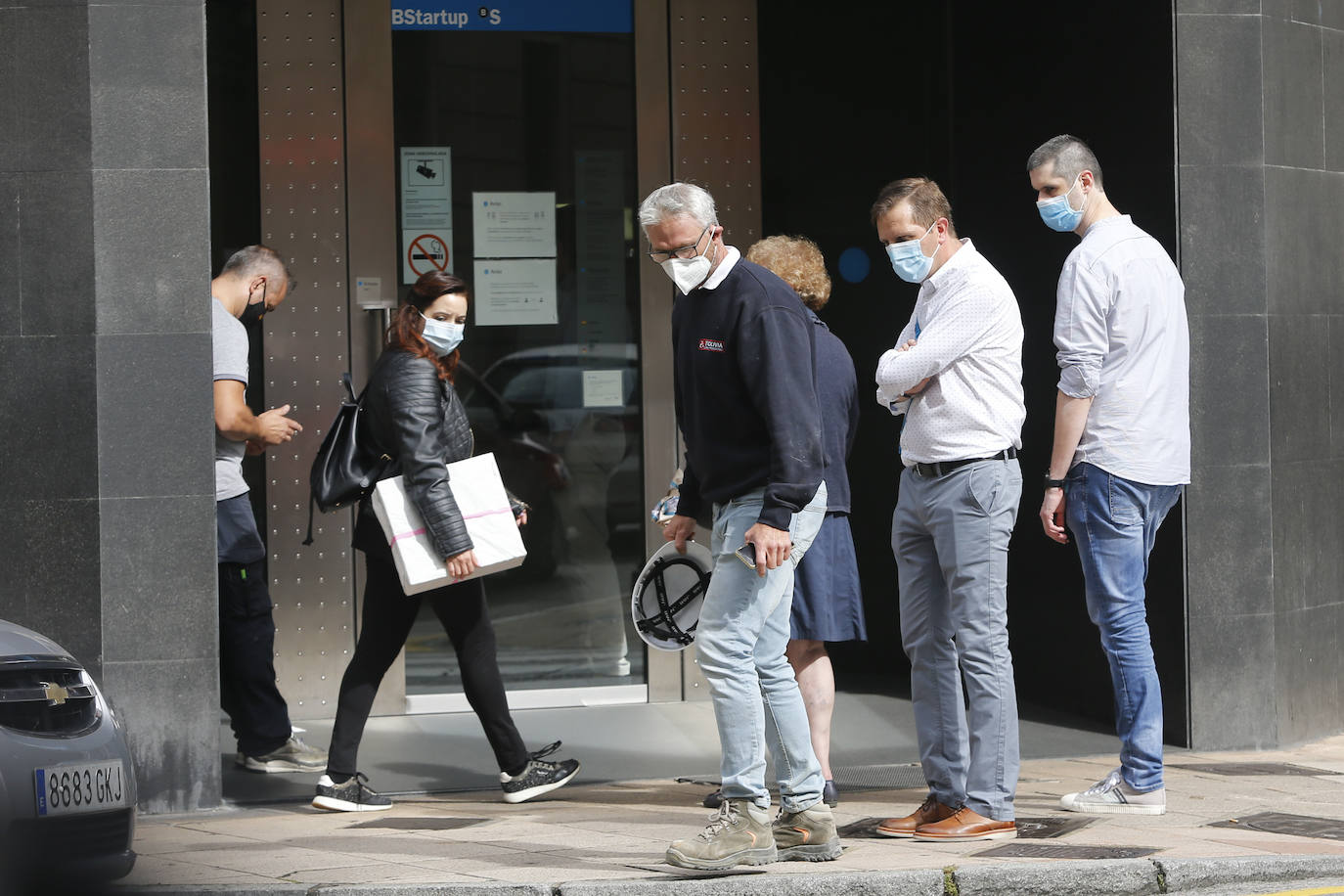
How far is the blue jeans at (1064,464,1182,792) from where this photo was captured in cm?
595

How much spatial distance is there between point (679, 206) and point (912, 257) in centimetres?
92

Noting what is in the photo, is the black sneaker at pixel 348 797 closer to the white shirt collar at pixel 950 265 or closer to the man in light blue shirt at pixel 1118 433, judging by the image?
the man in light blue shirt at pixel 1118 433

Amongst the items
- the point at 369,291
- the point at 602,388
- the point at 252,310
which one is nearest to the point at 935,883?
the point at 252,310

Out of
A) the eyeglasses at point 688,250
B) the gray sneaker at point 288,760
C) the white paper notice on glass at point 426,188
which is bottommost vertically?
the gray sneaker at point 288,760

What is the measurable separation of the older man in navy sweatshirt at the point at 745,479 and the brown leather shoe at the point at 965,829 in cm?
47

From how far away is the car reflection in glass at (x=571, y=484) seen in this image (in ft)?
27.6

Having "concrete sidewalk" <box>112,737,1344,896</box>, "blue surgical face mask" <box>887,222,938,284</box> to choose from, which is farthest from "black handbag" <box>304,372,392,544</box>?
"blue surgical face mask" <box>887,222,938,284</box>

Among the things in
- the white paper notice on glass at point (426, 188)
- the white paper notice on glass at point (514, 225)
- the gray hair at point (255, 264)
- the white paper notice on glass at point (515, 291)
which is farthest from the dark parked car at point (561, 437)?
the gray hair at point (255, 264)

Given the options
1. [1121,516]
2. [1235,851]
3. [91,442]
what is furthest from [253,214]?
[1235,851]

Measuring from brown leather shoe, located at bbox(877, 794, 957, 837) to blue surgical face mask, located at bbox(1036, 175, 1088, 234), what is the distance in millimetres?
2036

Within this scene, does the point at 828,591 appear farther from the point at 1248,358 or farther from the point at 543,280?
the point at 543,280

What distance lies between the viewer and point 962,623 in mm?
5488

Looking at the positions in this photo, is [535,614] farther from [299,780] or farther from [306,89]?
[306,89]

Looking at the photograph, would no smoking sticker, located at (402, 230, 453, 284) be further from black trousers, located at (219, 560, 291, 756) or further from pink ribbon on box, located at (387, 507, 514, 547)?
pink ribbon on box, located at (387, 507, 514, 547)
